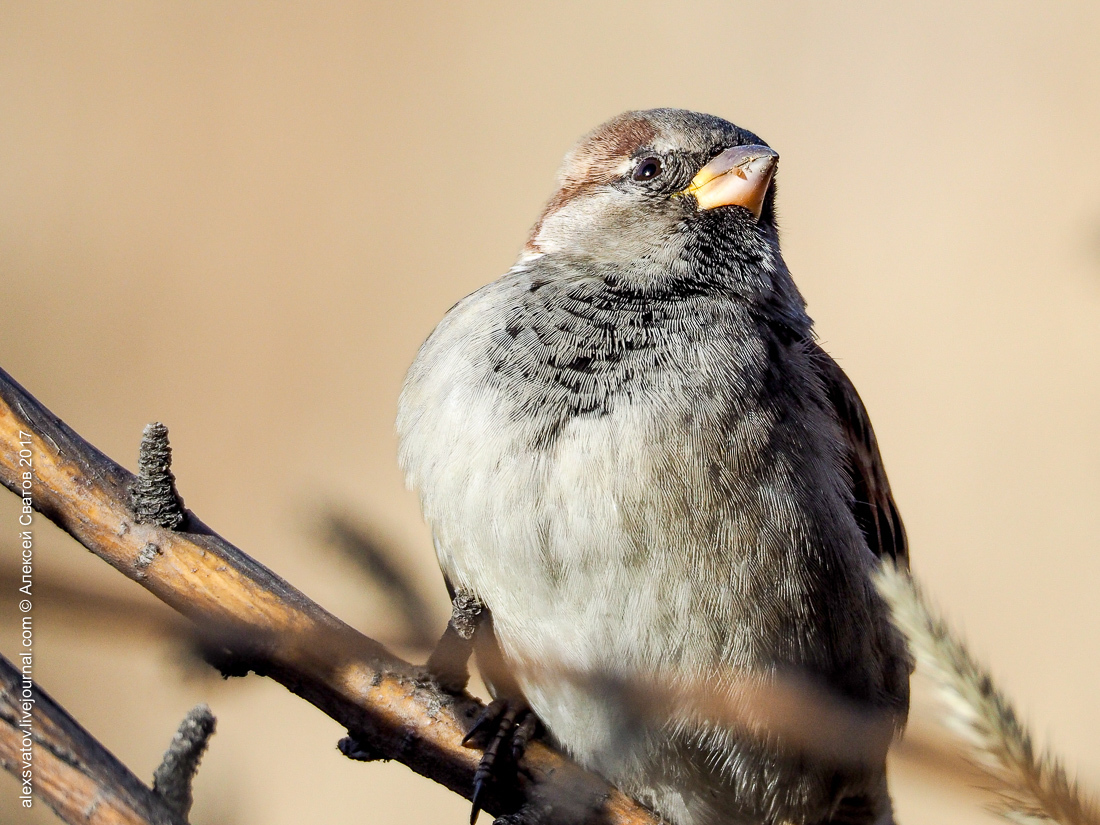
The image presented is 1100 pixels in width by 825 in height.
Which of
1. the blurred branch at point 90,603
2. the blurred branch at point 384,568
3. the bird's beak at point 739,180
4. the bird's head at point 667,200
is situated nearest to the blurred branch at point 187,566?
the blurred branch at point 384,568

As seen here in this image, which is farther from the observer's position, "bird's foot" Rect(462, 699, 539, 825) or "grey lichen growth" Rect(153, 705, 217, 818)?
"bird's foot" Rect(462, 699, 539, 825)

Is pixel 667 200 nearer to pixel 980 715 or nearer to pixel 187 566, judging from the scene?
pixel 187 566

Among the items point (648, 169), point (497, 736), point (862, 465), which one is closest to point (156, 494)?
point (497, 736)

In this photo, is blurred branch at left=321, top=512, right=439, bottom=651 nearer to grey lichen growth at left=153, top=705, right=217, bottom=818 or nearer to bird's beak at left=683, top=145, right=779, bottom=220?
grey lichen growth at left=153, top=705, right=217, bottom=818

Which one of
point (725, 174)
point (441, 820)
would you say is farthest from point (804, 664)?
point (441, 820)

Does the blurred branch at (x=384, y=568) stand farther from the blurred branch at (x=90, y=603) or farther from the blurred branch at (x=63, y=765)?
the blurred branch at (x=63, y=765)

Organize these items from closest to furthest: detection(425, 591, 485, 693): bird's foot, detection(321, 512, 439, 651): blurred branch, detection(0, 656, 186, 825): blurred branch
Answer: detection(321, 512, 439, 651): blurred branch, detection(0, 656, 186, 825): blurred branch, detection(425, 591, 485, 693): bird's foot

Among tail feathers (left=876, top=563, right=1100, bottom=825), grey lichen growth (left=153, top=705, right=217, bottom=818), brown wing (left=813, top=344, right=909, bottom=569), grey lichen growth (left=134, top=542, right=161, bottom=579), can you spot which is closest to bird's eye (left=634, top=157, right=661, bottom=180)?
brown wing (left=813, top=344, right=909, bottom=569)
